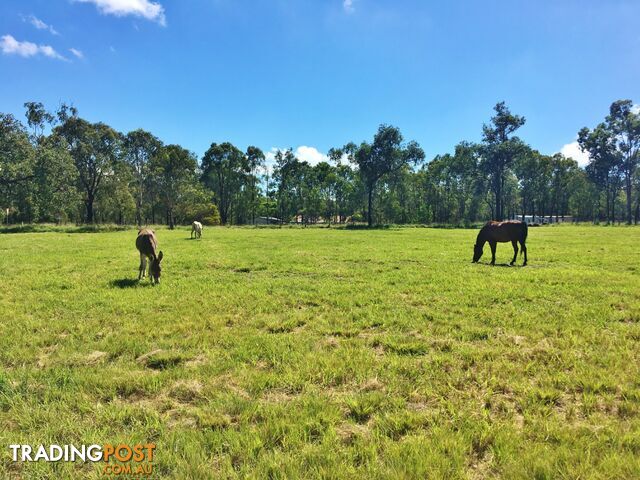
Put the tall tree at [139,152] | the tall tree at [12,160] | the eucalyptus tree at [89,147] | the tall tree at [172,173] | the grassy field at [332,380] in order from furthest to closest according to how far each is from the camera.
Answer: the tall tree at [139,152], the tall tree at [172,173], the eucalyptus tree at [89,147], the tall tree at [12,160], the grassy field at [332,380]

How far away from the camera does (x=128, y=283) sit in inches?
377

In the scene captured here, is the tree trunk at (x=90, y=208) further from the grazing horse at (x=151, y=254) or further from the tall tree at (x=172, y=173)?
the grazing horse at (x=151, y=254)

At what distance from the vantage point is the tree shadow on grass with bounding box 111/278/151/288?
9.28 m

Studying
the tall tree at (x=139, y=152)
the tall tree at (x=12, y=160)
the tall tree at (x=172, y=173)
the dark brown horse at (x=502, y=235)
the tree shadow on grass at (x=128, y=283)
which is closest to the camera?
the tree shadow on grass at (x=128, y=283)

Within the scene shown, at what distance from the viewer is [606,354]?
463 centimetres

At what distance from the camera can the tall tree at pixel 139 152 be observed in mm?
64938

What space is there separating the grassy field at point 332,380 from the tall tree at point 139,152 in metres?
63.9

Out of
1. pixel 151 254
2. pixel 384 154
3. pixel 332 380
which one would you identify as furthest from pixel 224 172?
pixel 332 380

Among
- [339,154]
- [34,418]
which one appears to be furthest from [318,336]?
[339,154]

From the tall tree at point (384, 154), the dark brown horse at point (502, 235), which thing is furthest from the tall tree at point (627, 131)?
the dark brown horse at point (502, 235)

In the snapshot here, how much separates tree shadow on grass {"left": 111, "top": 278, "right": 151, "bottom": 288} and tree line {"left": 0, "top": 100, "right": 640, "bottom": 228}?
1576 inches

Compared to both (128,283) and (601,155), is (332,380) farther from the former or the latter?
(601,155)

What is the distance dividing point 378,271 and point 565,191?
9644 cm

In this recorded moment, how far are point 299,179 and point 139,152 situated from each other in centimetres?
3436
